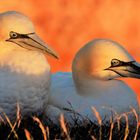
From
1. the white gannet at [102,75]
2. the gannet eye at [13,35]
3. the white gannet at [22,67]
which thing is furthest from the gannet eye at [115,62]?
the gannet eye at [13,35]

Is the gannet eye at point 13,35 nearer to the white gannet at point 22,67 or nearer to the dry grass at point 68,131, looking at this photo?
the white gannet at point 22,67

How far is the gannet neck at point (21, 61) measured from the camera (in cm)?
784

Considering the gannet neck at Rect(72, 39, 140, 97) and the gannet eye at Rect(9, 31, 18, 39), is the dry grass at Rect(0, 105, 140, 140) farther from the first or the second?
the gannet neck at Rect(72, 39, 140, 97)

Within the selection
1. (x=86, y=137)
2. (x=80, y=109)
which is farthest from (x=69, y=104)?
(x=86, y=137)

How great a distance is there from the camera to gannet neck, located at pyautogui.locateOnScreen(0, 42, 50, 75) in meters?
7.84

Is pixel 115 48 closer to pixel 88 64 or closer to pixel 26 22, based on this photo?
pixel 88 64

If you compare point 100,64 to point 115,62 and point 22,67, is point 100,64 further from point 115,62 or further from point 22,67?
point 22,67

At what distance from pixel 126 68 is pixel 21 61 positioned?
1700 mm

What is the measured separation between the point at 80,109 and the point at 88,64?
873 mm

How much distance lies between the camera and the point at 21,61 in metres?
7.89

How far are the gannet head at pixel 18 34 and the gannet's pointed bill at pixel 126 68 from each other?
51.3 inches

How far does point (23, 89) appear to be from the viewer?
7.74 metres

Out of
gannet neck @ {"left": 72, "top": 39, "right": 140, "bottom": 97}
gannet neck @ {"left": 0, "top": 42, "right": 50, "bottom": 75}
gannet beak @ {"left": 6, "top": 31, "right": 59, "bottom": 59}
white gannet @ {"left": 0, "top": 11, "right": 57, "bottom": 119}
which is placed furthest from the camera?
gannet neck @ {"left": 72, "top": 39, "right": 140, "bottom": 97}

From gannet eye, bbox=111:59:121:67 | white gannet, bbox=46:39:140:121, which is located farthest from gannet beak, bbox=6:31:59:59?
gannet eye, bbox=111:59:121:67
